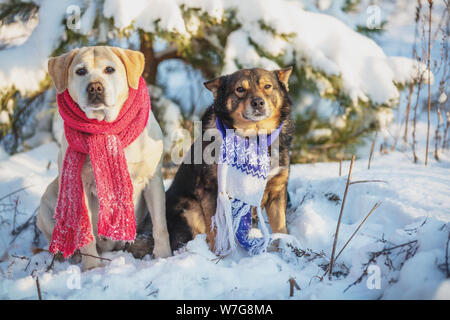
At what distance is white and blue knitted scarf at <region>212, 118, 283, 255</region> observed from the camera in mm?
2510

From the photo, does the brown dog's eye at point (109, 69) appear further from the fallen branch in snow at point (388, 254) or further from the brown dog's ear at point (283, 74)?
the fallen branch in snow at point (388, 254)

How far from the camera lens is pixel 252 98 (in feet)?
8.11

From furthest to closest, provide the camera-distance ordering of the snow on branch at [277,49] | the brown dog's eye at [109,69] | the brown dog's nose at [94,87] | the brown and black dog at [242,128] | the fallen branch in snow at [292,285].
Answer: the snow on branch at [277,49]
the brown and black dog at [242,128]
the brown dog's eye at [109,69]
the brown dog's nose at [94,87]
the fallen branch in snow at [292,285]

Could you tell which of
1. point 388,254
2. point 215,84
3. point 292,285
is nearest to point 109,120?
point 215,84

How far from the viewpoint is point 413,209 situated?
2590 mm

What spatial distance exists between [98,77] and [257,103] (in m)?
1.08

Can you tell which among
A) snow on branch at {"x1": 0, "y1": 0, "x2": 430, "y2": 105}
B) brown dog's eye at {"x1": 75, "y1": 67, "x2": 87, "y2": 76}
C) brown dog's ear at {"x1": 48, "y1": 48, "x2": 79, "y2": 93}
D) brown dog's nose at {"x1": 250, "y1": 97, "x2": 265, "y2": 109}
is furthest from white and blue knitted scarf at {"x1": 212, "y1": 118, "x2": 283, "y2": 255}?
snow on branch at {"x1": 0, "y1": 0, "x2": 430, "y2": 105}

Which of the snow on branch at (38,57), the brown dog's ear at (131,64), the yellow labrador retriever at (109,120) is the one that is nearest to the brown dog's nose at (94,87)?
the yellow labrador retriever at (109,120)

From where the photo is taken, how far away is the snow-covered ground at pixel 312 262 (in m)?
1.81

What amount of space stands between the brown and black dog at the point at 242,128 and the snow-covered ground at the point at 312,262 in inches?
11.2

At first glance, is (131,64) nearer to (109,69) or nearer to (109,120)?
(109,69)

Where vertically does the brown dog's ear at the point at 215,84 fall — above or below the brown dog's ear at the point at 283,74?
below

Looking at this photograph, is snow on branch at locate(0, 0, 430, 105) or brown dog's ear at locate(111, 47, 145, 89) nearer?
brown dog's ear at locate(111, 47, 145, 89)

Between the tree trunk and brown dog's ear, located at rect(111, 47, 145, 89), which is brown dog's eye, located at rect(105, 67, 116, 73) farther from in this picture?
the tree trunk
